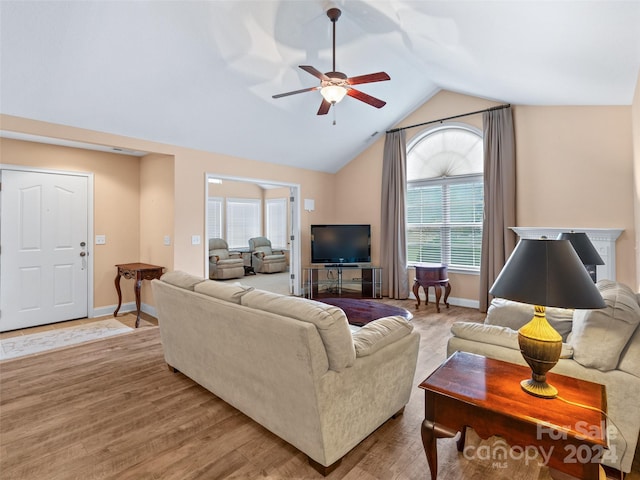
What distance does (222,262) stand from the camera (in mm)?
8172

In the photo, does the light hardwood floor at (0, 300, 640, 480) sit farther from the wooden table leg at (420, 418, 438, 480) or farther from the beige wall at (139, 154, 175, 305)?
the beige wall at (139, 154, 175, 305)

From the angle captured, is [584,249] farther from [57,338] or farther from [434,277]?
[57,338]

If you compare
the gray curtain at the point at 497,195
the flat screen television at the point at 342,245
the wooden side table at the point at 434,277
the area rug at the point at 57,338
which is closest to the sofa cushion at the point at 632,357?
the gray curtain at the point at 497,195

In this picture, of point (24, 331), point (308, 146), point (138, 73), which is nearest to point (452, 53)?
point (308, 146)

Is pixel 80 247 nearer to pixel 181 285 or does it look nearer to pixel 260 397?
pixel 181 285

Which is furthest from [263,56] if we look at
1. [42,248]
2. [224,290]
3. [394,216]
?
[42,248]

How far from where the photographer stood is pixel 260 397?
6.69ft

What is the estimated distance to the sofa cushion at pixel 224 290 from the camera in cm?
219

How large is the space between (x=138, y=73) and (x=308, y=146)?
9.44ft

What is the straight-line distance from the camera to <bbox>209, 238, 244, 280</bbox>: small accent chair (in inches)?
321

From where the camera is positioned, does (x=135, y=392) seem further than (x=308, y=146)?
No

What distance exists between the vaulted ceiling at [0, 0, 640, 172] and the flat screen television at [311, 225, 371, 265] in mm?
2176

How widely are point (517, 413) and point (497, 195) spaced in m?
4.26

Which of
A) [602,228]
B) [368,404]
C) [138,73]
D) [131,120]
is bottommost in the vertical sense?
[368,404]
